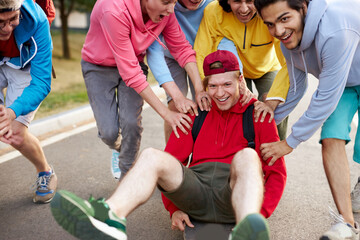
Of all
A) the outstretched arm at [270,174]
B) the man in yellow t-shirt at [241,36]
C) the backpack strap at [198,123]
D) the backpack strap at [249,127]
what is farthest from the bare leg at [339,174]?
the backpack strap at [198,123]

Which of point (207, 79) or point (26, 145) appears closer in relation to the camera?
point (207, 79)

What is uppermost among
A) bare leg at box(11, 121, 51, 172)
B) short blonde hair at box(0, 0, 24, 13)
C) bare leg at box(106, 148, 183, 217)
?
short blonde hair at box(0, 0, 24, 13)

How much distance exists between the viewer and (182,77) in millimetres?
4320

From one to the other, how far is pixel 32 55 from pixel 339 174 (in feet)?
8.24

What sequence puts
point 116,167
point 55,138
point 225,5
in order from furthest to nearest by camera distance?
point 55,138 → point 116,167 → point 225,5

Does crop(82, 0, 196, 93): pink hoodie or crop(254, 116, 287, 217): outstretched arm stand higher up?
crop(82, 0, 196, 93): pink hoodie

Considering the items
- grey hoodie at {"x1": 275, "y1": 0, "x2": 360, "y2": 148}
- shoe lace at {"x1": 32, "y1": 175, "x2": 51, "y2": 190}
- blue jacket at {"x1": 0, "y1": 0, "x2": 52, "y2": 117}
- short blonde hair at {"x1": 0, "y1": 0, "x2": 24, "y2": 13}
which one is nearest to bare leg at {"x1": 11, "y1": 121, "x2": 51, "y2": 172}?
shoe lace at {"x1": 32, "y1": 175, "x2": 51, "y2": 190}

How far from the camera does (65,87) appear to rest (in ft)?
33.0

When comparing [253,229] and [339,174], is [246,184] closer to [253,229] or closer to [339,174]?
[253,229]

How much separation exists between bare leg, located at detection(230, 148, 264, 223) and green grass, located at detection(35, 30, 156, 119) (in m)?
4.56

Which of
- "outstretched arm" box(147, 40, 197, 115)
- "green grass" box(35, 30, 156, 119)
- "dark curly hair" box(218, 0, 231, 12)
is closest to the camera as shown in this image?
"outstretched arm" box(147, 40, 197, 115)

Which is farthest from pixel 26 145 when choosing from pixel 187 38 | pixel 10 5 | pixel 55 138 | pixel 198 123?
pixel 55 138

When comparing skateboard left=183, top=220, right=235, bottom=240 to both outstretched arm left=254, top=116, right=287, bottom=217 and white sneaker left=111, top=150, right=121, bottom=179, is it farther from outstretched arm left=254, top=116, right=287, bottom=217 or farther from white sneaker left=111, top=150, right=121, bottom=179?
white sneaker left=111, top=150, right=121, bottom=179

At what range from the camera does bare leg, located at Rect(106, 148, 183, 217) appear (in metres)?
2.50
